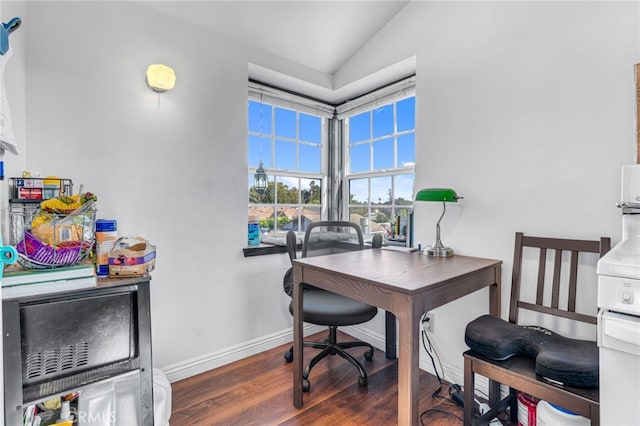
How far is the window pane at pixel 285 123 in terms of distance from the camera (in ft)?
8.80

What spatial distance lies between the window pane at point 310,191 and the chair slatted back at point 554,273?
174 cm

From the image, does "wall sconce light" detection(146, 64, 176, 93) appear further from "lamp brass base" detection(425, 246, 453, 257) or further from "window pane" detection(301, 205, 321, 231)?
"lamp brass base" detection(425, 246, 453, 257)

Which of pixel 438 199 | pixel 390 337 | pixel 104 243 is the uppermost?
pixel 438 199

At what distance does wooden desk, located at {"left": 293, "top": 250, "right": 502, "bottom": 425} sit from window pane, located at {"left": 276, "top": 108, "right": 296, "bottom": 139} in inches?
52.5

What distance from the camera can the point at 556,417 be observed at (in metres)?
1.21

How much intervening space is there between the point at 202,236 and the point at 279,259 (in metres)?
0.65

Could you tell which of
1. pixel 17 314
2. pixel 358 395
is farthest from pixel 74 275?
pixel 358 395

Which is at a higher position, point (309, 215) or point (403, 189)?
point (403, 189)

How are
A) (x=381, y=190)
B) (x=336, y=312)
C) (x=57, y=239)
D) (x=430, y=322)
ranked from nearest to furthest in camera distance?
1. (x=57, y=239)
2. (x=336, y=312)
3. (x=430, y=322)
4. (x=381, y=190)

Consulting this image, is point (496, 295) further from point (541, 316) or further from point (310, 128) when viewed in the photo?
point (310, 128)

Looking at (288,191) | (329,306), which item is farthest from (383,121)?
(329,306)

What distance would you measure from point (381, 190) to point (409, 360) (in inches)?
68.5

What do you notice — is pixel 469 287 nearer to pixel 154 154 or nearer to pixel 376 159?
pixel 376 159

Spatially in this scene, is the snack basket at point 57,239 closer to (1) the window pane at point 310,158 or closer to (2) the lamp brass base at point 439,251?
(2) the lamp brass base at point 439,251
